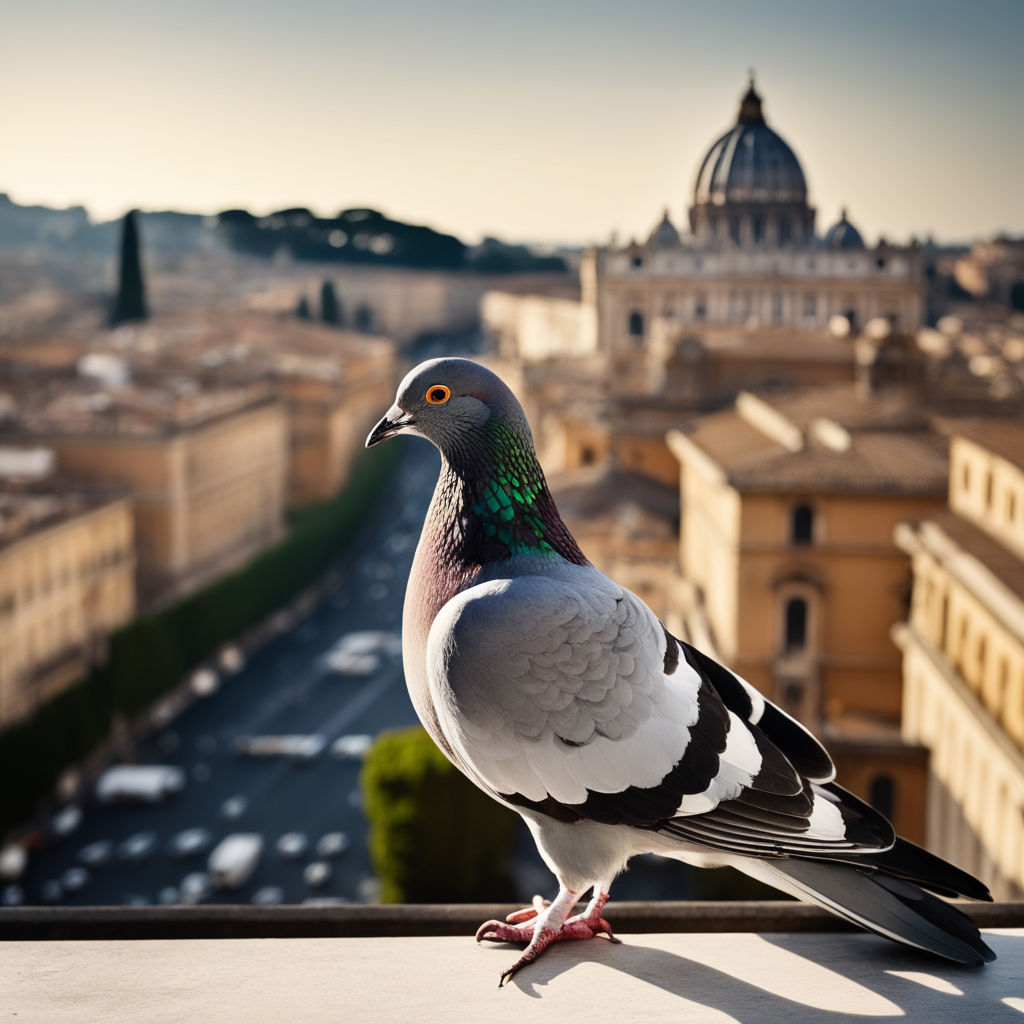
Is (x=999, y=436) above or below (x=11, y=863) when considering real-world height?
above

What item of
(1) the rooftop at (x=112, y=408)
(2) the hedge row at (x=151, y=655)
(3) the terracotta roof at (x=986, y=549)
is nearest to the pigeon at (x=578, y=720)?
(3) the terracotta roof at (x=986, y=549)

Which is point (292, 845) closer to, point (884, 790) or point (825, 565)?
point (825, 565)

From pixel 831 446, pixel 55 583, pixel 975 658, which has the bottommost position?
pixel 55 583

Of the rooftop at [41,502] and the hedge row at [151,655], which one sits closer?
A: the hedge row at [151,655]

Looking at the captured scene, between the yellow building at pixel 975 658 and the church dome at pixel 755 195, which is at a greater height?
the church dome at pixel 755 195

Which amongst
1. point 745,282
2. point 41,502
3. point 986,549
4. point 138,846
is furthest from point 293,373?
point 986,549

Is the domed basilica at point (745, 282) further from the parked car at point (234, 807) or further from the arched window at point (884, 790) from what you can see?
the arched window at point (884, 790)

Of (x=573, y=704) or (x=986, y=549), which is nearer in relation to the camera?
(x=573, y=704)
